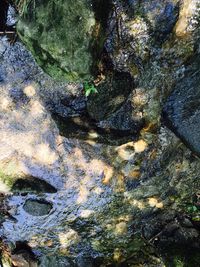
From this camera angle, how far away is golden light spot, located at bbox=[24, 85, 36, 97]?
17.5ft

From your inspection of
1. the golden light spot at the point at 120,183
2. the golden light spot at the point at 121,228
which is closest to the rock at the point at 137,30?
the golden light spot at the point at 120,183

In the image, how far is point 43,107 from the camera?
17.8ft

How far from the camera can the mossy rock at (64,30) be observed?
4.34 meters

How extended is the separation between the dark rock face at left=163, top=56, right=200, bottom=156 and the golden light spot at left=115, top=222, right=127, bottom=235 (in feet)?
6.90

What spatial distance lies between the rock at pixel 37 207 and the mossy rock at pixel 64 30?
102 inches

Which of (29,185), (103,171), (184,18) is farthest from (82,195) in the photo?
(184,18)

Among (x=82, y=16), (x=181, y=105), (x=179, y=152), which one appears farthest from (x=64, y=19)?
(x=179, y=152)

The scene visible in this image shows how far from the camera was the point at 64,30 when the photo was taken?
4398 mm

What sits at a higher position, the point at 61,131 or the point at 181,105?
the point at 61,131

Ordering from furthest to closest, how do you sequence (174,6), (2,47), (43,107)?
(43,107) < (2,47) < (174,6)

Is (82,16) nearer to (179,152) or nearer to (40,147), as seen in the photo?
(40,147)

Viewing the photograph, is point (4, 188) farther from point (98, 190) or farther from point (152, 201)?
point (152, 201)

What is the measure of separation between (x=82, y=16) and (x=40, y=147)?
226 cm

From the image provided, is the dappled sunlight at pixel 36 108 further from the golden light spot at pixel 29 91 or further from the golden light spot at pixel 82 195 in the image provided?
the golden light spot at pixel 82 195
